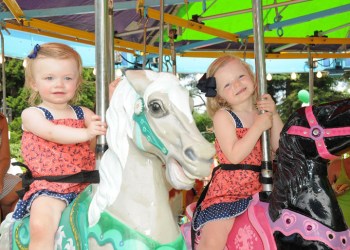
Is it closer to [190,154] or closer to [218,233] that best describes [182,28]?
[218,233]

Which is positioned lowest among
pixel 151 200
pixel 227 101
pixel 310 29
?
pixel 151 200

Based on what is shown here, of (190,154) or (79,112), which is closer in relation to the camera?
(190,154)

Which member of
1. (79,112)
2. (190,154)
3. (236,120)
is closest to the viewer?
(190,154)

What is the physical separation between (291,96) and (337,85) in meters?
1.80

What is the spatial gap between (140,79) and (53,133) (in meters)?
0.47

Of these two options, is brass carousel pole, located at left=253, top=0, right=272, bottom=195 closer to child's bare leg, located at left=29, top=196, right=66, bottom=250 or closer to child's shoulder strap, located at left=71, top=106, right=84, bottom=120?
child's shoulder strap, located at left=71, top=106, right=84, bottom=120

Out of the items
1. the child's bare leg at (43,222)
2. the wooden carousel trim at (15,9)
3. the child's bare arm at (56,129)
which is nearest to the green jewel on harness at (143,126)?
the child's bare arm at (56,129)

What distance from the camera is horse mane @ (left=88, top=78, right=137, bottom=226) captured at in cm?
146

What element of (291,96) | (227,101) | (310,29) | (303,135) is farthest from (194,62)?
(291,96)

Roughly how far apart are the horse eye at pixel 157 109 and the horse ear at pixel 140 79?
6 cm

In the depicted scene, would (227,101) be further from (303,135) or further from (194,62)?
(194,62)

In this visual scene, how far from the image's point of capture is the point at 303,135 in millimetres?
1858

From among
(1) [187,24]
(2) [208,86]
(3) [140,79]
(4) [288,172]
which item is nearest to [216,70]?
(2) [208,86]

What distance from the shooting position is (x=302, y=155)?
73.5 inches
